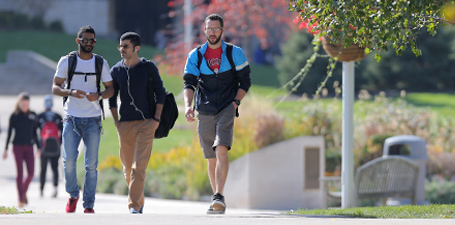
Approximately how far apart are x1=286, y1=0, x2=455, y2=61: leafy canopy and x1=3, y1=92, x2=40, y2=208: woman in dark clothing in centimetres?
603

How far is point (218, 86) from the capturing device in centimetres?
806

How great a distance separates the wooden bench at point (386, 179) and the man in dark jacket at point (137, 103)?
368 cm

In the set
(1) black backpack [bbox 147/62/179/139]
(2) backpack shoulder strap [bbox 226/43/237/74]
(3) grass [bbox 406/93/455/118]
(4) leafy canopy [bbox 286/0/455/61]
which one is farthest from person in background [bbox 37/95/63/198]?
(3) grass [bbox 406/93/455/118]

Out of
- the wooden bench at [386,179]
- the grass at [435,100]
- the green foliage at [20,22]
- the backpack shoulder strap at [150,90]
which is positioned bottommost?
the wooden bench at [386,179]

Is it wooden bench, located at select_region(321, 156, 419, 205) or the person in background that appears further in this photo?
the person in background

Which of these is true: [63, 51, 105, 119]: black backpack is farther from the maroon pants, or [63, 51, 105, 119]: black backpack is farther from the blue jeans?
the maroon pants

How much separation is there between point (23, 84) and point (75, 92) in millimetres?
20779

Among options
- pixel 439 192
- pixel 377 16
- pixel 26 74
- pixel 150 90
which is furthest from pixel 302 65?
pixel 377 16

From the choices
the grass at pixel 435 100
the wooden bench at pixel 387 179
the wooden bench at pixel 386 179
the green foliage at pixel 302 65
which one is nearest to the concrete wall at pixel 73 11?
the green foliage at pixel 302 65

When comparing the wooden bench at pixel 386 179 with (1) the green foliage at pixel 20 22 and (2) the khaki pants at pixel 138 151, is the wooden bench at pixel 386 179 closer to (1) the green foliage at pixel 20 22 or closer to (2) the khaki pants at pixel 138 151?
(2) the khaki pants at pixel 138 151

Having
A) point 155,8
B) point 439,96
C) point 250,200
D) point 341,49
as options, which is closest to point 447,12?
point 341,49

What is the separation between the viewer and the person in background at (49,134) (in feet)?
42.8

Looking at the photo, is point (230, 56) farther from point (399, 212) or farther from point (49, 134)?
point (49, 134)

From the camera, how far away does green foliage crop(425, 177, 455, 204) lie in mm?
13523
